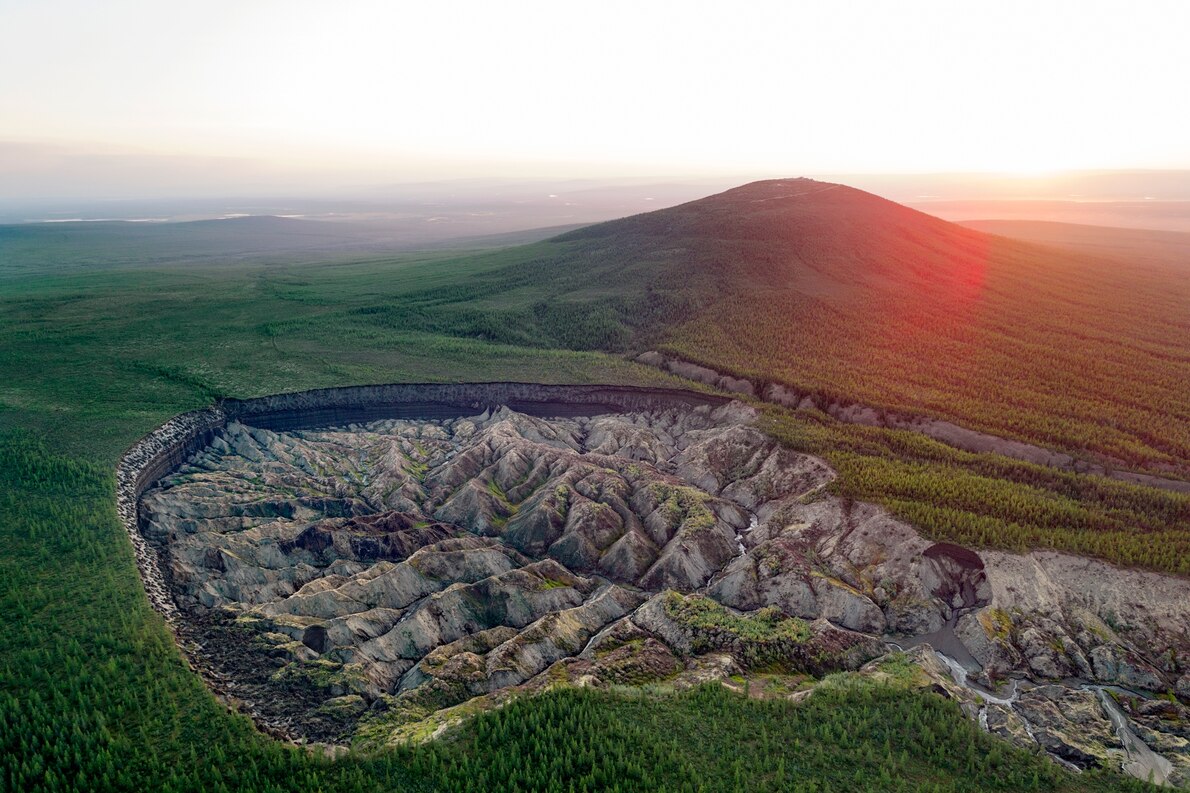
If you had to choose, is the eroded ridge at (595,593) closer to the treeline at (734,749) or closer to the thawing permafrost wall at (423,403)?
the treeline at (734,749)

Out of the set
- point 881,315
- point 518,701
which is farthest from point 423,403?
point 881,315

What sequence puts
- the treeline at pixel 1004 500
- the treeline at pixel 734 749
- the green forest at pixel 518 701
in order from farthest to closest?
the treeline at pixel 1004 500 → the green forest at pixel 518 701 → the treeline at pixel 734 749

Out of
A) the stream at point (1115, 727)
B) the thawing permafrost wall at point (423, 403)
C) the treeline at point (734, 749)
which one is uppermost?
the thawing permafrost wall at point (423, 403)

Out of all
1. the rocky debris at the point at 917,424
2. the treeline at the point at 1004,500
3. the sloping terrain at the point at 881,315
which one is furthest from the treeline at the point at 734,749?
the sloping terrain at the point at 881,315

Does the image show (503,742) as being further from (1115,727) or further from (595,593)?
(1115,727)

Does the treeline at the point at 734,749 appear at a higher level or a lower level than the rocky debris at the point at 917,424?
lower

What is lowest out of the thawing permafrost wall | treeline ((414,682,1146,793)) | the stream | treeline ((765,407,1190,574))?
the stream

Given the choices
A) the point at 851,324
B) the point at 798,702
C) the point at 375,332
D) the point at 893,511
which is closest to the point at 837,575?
the point at 893,511

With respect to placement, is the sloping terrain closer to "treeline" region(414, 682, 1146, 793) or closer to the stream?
the stream

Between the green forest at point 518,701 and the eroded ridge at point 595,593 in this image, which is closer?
the green forest at point 518,701

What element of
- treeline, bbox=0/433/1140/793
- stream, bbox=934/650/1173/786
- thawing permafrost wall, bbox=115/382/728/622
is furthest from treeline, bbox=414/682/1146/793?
thawing permafrost wall, bbox=115/382/728/622
